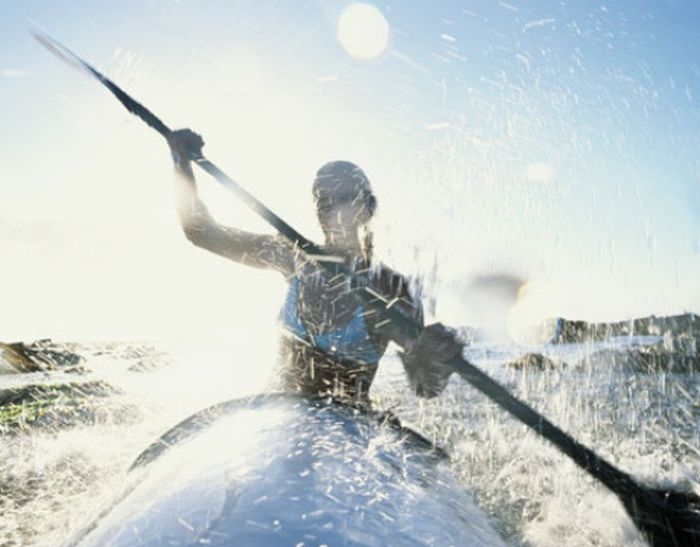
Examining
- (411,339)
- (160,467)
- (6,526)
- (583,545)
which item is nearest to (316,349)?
(411,339)

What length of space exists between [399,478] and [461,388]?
9916mm

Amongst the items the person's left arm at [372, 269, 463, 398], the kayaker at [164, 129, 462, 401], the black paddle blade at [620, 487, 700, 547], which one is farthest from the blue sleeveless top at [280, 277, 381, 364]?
the black paddle blade at [620, 487, 700, 547]

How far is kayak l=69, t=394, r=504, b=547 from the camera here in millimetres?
1413

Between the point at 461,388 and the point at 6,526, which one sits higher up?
the point at 461,388

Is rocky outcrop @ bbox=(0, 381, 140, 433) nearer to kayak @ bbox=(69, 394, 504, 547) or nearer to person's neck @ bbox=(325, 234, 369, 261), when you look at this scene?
person's neck @ bbox=(325, 234, 369, 261)

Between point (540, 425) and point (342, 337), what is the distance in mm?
1507

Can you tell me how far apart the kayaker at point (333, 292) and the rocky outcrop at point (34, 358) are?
2016 centimetres

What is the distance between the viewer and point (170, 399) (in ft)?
40.2

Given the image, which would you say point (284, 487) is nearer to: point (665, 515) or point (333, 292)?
point (333, 292)

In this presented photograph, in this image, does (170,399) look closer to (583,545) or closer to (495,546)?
(583,545)

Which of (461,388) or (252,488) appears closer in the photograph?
(252,488)

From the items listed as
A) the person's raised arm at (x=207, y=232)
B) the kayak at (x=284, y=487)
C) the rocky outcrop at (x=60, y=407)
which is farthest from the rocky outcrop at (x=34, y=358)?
the kayak at (x=284, y=487)

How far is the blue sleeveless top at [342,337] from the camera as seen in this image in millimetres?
3182

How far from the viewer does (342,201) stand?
3732mm
